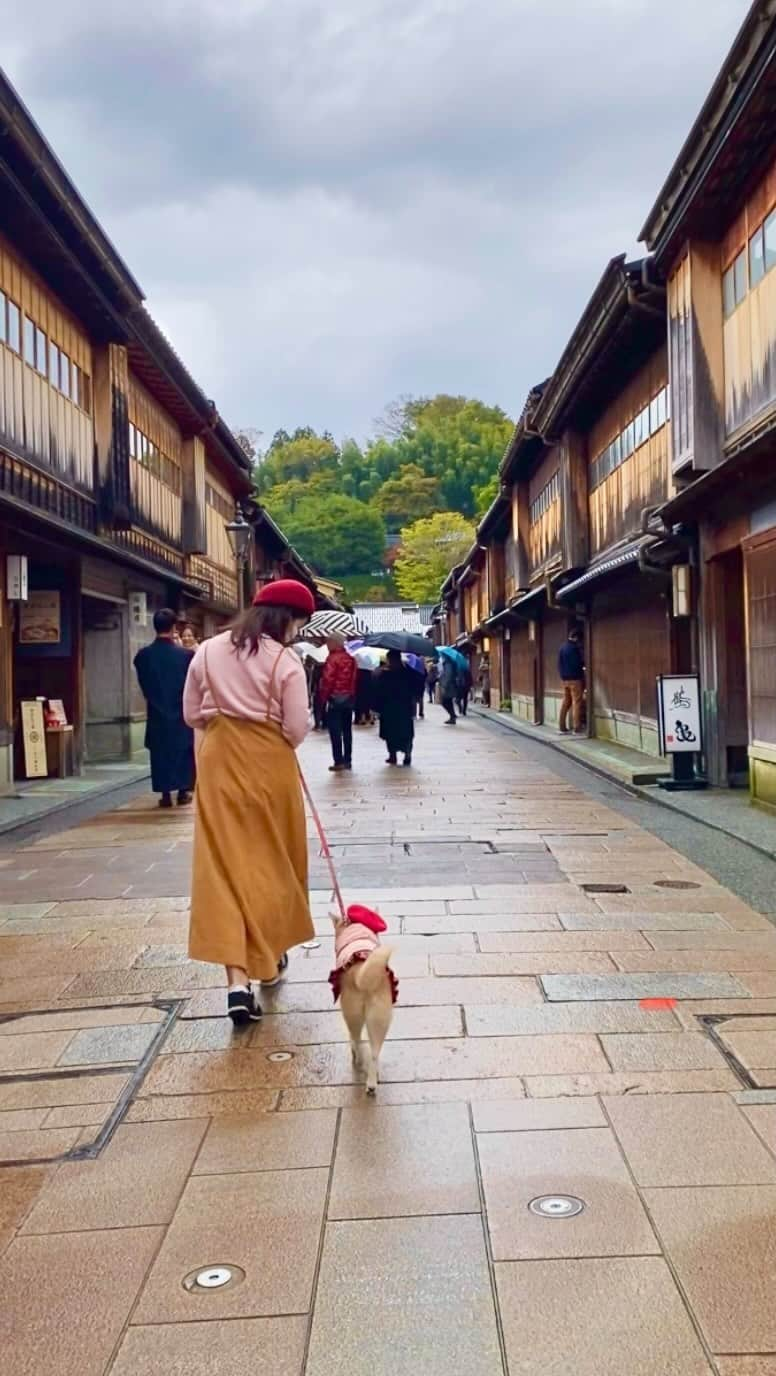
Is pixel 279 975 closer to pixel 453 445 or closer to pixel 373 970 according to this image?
pixel 373 970

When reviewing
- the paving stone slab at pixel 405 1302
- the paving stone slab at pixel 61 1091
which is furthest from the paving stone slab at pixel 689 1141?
the paving stone slab at pixel 61 1091

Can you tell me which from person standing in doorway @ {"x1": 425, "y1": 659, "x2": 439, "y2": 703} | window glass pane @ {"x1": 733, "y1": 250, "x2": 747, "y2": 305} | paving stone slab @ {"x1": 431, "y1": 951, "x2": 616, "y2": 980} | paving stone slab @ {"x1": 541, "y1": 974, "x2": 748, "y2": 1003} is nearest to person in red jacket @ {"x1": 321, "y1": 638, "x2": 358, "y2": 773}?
window glass pane @ {"x1": 733, "y1": 250, "x2": 747, "y2": 305}

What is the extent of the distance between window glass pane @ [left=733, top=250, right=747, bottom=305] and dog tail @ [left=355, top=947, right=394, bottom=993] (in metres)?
10.3

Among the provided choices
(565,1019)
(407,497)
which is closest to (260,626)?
(565,1019)

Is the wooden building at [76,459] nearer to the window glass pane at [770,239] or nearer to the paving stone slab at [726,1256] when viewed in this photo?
the window glass pane at [770,239]

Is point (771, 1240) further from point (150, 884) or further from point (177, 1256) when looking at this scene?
point (150, 884)

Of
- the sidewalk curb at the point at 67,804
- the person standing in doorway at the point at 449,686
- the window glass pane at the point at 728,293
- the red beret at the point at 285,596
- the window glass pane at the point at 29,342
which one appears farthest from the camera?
the person standing in doorway at the point at 449,686

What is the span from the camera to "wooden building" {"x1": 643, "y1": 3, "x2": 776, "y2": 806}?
10711 mm

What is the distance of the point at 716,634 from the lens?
13422 millimetres

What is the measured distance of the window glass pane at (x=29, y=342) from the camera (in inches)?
599

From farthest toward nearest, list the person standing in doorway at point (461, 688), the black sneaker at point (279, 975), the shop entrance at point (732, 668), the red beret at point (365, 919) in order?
the person standing in doorway at point (461, 688)
the shop entrance at point (732, 668)
the black sneaker at point (279, 975)
the red beret at point (365, 919)

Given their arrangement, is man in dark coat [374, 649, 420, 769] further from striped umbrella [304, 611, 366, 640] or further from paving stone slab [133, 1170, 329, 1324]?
paving stone slab [133, 1170, 329, 1324]

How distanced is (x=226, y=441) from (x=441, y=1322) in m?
27.2

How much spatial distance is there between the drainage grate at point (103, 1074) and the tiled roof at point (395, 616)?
75.7 meters
